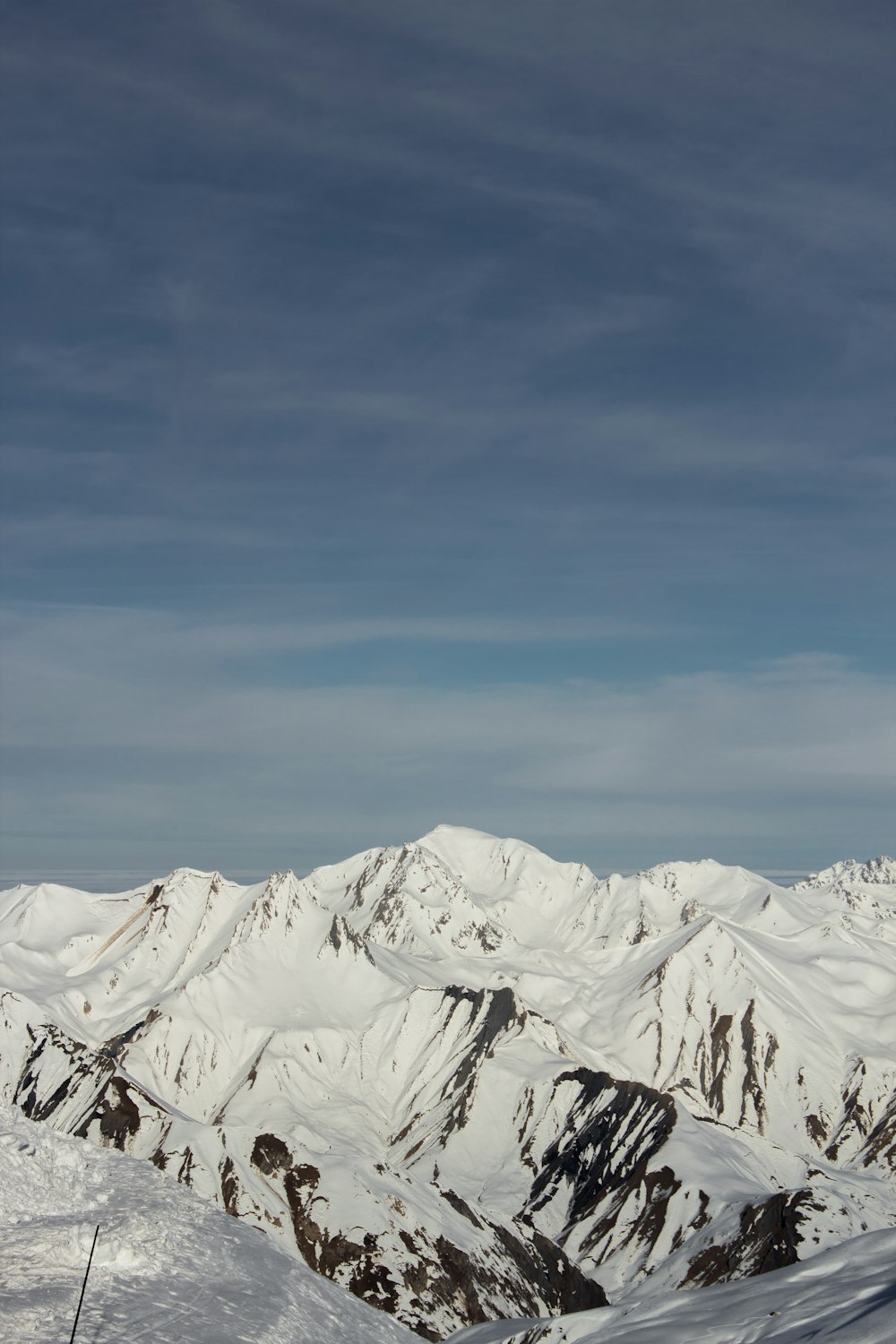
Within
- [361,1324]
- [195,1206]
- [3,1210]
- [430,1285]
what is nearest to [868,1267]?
[361,1324]

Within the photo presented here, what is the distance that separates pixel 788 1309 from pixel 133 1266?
18.4 m

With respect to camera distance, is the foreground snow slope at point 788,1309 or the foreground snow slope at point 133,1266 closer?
the foreground snow slope at point 788,1309

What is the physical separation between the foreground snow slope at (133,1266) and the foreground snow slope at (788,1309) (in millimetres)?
9664

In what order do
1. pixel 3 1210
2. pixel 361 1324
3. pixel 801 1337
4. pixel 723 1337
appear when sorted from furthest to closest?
1. pixel 361 1324
2. pixel 3 1210
3. pixel 723 1337
4. pixel 801 1337

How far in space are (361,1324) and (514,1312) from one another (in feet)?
573

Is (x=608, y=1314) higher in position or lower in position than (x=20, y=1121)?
lower

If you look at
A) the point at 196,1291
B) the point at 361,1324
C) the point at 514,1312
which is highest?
the point at 196,1291

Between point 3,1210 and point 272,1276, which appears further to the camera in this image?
point 272,1276

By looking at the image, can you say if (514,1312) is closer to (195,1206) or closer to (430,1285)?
(430,1285)

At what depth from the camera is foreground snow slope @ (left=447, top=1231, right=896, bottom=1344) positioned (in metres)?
28.2

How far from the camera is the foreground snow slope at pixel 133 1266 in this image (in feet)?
109

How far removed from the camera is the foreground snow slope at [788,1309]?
28.2m

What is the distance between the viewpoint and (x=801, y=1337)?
1121 inches

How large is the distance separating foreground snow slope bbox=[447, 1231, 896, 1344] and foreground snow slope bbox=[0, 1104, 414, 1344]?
966cm
